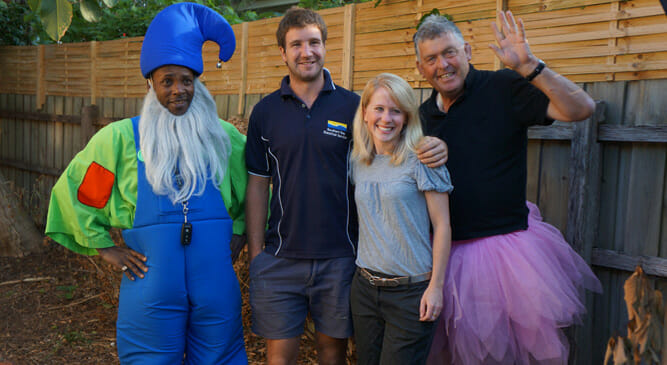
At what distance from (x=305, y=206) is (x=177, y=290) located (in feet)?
2.38

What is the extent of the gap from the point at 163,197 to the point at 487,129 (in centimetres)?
153

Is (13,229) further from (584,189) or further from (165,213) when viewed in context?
(584,189)

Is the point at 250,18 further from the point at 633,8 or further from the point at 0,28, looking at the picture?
the point at 633,8

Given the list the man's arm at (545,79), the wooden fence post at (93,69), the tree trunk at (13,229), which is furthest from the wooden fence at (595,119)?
the wooden fence post at (93,69)

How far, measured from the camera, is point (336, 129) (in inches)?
110

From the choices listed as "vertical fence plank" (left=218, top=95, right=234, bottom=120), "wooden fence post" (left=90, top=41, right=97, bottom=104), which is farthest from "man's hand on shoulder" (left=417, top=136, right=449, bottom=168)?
"wooden fence post" (left=90, top=41, right=97, bottom=104)

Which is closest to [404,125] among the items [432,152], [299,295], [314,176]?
[432,152]

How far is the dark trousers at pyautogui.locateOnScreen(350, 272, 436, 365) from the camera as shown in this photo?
2.43m

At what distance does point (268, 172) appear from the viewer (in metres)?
2.98

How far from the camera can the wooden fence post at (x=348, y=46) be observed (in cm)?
479

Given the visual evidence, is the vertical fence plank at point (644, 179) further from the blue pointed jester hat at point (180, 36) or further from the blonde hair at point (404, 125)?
the blue pointed jester hat at point (180, 36)

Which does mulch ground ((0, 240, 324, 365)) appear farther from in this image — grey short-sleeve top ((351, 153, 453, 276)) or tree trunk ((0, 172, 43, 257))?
grey short-sleeve top ((351, 153, 453, 276))

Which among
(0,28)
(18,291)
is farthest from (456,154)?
(0,28)

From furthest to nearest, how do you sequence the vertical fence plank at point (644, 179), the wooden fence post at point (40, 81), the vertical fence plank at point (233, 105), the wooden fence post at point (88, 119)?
the wooden fence post at point (40, 81)
the wooden fence post at point (88, 119)
the vertical fence plank at point (233, 105)
the vertical fence plank at point (644, 179)
